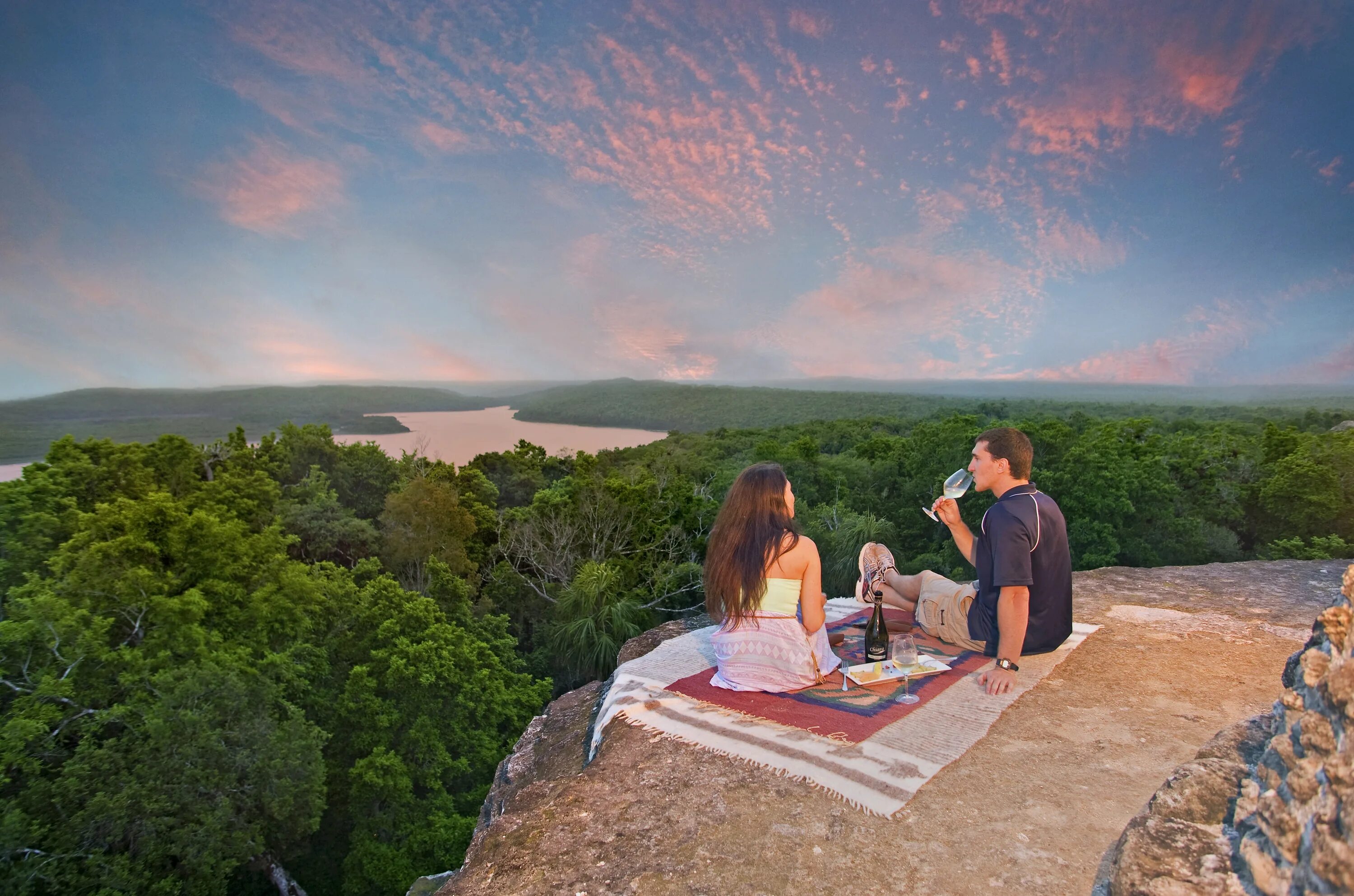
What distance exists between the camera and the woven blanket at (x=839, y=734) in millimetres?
2688

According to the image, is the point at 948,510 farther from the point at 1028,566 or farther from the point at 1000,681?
the point at 1000,681

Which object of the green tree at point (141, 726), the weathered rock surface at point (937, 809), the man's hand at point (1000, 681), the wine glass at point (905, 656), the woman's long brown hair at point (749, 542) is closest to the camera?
the weathered rock surface at point (937, 809)

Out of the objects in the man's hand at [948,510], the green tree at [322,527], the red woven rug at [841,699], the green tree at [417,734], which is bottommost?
the green tree at [417,734]

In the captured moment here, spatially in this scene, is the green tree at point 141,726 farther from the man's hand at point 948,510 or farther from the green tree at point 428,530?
the man's hand at point 948,510

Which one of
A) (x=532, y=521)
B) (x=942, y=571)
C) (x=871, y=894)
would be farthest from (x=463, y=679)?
(x=871, y=894)

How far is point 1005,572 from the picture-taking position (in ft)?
11.7

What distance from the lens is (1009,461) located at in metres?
3.82

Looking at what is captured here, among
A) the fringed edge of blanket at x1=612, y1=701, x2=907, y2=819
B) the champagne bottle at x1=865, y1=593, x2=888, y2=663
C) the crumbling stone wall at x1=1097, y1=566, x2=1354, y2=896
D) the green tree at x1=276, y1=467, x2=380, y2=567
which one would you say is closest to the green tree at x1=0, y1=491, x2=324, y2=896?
the green tree at x1=276, y1=467, x2=380, y2=567

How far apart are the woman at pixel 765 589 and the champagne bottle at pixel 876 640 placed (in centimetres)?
49

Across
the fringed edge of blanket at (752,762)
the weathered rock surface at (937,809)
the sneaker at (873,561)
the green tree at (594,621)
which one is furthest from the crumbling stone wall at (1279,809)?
the green tree at (594,621)

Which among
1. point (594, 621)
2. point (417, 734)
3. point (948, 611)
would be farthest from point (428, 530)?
point (948, 611)

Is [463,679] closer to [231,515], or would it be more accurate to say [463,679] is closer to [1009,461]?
[231,515]

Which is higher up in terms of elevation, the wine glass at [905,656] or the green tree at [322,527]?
the wine glass at [905,656]

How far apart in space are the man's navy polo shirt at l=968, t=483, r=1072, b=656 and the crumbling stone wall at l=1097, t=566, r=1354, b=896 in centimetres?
172
